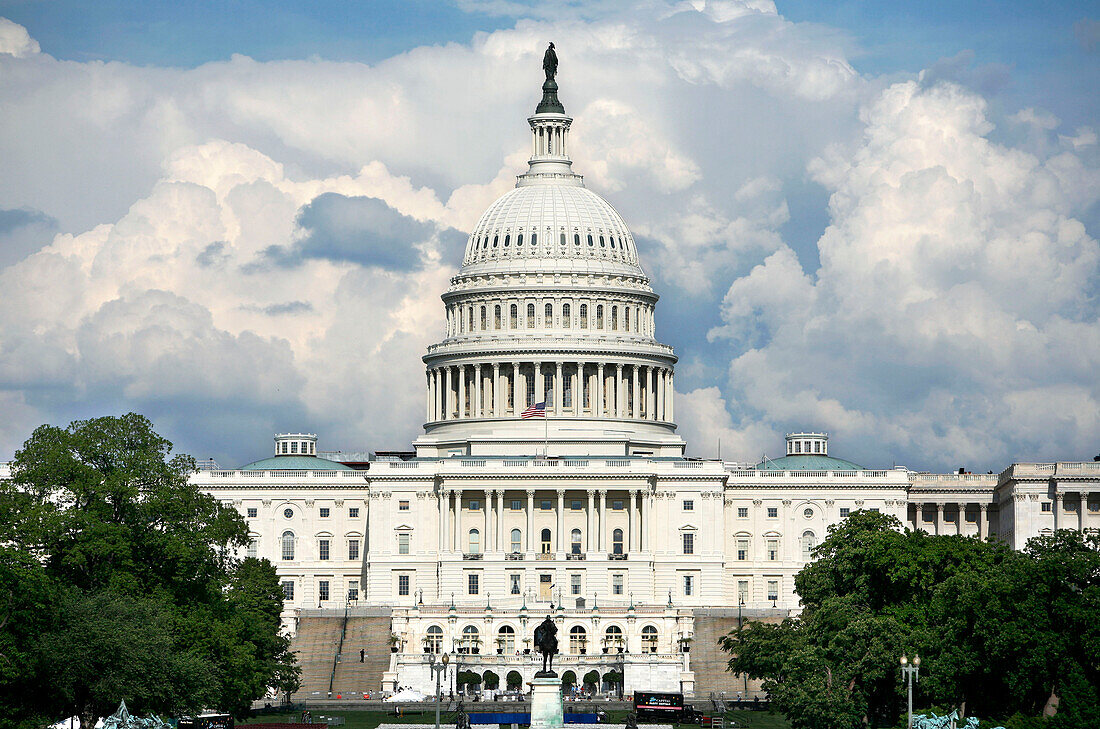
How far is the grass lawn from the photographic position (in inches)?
5719

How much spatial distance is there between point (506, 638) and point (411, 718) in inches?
1670

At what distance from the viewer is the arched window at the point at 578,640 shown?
192m

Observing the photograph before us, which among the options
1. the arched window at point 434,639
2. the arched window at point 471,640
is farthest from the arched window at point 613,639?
the arched window at point 434,639

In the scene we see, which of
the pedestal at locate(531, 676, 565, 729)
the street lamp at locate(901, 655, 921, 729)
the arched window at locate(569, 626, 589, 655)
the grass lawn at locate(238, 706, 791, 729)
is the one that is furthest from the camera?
the arched window at locate(569, 626, 589, 655)

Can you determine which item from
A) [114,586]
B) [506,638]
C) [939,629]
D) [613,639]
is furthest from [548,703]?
[613,639]

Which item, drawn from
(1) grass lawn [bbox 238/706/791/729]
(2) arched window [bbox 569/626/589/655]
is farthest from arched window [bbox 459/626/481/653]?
(1) grass lawn [bbox 238/706/791/729]

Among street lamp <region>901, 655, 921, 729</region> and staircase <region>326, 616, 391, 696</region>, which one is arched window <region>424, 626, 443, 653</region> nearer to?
staircase <region>326, 616, 391, 696</region>

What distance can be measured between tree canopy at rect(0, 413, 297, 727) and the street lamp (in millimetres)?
34341

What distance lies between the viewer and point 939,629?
126m

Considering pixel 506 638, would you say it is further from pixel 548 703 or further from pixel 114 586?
pixel 548 703

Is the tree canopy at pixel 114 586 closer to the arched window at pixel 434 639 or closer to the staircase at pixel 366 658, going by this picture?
the staircase at pixel 366 658

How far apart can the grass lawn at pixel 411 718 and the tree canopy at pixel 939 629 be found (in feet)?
9.92

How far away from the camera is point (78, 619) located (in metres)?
118

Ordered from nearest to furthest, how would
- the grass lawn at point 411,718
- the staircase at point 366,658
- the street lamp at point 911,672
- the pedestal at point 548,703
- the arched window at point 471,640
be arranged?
1. the street lamp at point 911,672
2. the pedestal at point 548,703
3. the grass lawn at point 411,718
4. the staircase at point 366,658
5. the arched window at point 471,640
